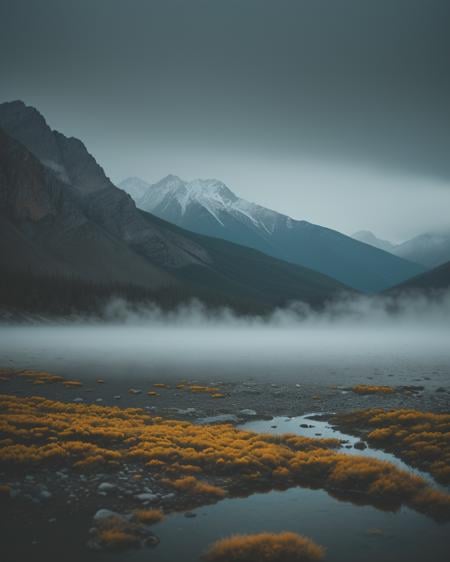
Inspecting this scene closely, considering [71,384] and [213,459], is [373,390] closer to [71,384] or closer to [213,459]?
[213,459]

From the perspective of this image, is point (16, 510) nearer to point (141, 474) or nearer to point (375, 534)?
point (141, 474)

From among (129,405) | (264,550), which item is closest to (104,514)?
(264,550)

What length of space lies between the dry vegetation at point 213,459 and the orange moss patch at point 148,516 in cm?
260

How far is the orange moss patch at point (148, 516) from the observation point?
1551 centimetres

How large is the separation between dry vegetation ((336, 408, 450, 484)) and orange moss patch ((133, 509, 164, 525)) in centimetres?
1317

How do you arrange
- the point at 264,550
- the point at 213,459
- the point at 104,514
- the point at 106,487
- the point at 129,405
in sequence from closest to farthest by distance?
the point at 264,550 < the point at 104,514 < the point at 106,487 < the point at 213,459 < the point at 129,405

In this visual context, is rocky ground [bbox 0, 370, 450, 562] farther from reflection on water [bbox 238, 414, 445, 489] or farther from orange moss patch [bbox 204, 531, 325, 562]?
orange moss patch [bbox 204, 531, 325, 562]

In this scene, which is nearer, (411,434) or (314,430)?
(411,434)

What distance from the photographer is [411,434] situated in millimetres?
27125

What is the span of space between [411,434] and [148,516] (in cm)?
1849

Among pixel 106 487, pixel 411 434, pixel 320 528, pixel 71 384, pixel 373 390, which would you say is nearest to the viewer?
pixel 320 528

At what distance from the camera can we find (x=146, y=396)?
147 ft

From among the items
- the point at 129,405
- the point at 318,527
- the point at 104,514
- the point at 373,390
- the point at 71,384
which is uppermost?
the point at 104,514

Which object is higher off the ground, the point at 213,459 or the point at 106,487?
the point at 213,459
